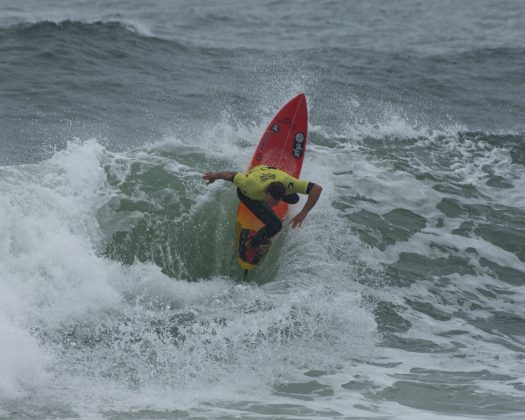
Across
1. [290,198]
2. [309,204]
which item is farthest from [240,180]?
[309,204]

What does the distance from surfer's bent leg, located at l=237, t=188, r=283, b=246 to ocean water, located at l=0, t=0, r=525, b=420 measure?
1.48 feet

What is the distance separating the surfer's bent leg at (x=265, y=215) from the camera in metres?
8.84

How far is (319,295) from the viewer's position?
816 centimetres

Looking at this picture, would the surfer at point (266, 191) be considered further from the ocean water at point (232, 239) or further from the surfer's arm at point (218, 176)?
the ocean water at point (232, 239)

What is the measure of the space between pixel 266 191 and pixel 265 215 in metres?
0.30

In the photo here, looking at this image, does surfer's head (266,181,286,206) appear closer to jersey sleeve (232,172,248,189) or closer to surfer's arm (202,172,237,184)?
jersey sleeve (232,172,248,189)

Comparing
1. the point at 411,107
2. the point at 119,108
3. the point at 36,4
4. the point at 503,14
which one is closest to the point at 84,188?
the point at 119,108

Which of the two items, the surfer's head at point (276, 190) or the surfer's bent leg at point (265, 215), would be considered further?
the surfer's bent leg at point (265, 215)

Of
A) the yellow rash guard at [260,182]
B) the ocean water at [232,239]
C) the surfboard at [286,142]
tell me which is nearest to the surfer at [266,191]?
the yellow rash guard at [260,182]

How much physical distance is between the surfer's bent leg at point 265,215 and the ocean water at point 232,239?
1.48 feet

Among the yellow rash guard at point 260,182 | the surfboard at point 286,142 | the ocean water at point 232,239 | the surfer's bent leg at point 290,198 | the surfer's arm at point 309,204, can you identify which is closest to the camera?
the ocean water at point 232,239

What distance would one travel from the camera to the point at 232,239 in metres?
9.53

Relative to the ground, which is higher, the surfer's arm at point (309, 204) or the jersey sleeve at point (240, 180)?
the jersey sleeve at point (240, 180)

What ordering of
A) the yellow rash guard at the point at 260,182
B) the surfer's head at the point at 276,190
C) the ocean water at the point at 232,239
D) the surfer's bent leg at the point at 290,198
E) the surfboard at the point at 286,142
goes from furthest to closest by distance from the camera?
1. the surfboard at the point at 286,142
2. the surfer's bent leg at the point at 290,198
3. the yellow rash guard at the point at 260,182
4. the surfer's head at the point at 276,190
5. the ocean water at the point at 232,239
